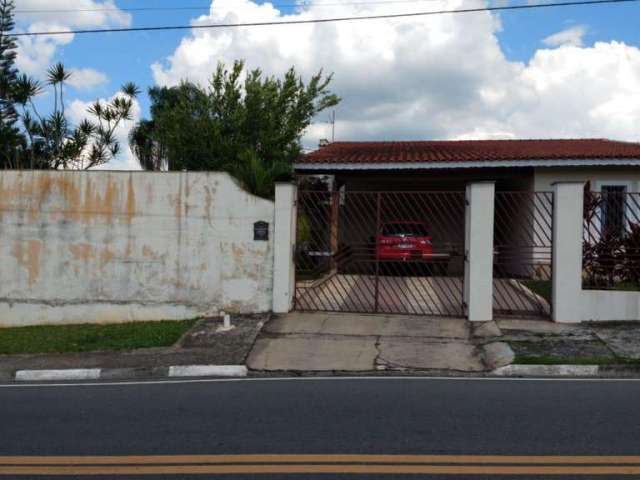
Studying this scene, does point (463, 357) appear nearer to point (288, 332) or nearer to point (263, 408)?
point (288, 332)

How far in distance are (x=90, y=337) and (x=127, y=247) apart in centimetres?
191

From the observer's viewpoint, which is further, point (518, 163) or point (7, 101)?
point (7, 101)

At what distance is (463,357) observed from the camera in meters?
9.35

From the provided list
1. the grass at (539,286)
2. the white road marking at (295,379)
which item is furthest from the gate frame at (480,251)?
the white road marking at (295,379)

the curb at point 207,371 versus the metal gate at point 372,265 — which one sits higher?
the metal gate at point 372,265

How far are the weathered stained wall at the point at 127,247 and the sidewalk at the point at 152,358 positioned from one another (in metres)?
1.49

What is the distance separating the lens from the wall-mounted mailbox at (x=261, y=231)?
38.6ft

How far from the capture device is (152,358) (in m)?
9.41

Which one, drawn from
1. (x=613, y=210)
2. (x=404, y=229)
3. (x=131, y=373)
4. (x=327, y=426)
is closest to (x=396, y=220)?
(x=404, y=229)

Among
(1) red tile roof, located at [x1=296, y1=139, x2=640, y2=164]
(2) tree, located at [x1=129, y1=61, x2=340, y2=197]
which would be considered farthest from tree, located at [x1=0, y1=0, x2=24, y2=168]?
(1) red tile roof, located at [x1=296, y1=139, x2=640, y2=164]

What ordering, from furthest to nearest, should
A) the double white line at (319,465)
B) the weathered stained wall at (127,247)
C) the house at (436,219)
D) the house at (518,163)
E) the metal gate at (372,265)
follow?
the house at (518,163) < the house at (436,219) < the metal gate at (372,265) < the weathered stained wall at (127,247) < the double white line at (319,465)

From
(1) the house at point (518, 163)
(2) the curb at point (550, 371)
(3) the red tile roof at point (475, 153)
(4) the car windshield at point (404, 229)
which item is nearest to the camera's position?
(2) the curb at point (550, 371)

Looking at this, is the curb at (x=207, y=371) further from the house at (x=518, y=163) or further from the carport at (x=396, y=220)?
the house at (x=518, y=163)

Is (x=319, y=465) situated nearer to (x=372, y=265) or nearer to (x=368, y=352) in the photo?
(x=368, y=352)
